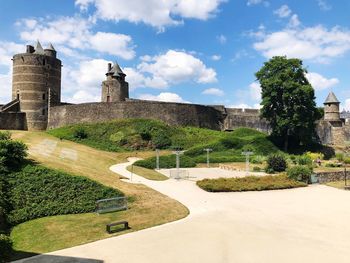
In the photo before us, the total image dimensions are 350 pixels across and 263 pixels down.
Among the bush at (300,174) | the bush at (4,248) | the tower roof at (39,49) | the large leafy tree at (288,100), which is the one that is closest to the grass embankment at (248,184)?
the bush at (300,174)

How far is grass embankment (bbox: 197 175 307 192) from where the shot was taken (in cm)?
2303

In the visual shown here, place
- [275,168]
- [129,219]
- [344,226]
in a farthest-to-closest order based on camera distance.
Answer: [275,168] → [129,219] → [344,226]

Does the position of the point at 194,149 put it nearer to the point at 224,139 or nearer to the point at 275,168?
the point at 224,139

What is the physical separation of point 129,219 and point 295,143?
36043 millimetres

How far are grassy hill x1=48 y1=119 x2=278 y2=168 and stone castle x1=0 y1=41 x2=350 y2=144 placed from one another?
2.18 m

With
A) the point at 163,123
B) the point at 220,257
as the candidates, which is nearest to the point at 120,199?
the point at 220,257

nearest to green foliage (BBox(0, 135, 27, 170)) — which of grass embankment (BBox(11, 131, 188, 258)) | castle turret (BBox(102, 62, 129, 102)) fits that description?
grass embankment (BBox(11, 131, 188, 258))

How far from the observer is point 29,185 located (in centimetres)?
1834

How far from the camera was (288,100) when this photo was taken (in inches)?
1705

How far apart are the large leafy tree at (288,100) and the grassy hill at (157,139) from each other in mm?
3233

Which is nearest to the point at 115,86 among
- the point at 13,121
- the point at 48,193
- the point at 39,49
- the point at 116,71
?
the point at 116,71

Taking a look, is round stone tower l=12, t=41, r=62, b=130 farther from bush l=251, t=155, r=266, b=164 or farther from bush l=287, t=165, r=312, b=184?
bush l=287, t=165, r=312, b=184

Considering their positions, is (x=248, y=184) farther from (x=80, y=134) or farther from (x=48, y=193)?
(x=80, y=134)

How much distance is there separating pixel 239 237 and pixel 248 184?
11.5m
